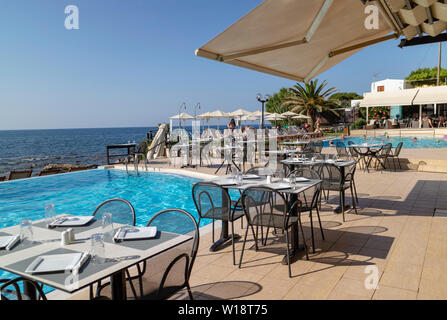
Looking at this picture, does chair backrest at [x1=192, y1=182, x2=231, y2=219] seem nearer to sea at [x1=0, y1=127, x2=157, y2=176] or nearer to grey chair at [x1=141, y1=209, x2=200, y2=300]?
grey chair at [x1=141, y1=209, x2=200, y2=300]

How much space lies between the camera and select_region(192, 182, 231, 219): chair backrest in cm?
352

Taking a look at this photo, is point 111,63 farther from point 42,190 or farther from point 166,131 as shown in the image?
point 42,190

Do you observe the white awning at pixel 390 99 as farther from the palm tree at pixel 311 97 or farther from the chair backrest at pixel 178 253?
the chair backrest at pixel 178 253

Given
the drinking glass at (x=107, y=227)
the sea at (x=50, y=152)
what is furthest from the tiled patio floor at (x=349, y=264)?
the sea at (x=50, y=152)

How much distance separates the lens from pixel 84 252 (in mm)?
1828

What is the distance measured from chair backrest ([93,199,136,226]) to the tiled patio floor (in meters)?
0.80

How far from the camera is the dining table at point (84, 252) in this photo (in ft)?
4.89

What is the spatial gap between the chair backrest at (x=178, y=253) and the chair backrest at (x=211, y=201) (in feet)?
3.26

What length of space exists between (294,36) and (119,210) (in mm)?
2354

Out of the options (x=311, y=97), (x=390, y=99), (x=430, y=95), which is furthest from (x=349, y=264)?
(x=311, y=97)

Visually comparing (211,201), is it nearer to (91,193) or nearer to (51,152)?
(91,193)

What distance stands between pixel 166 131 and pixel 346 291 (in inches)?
499

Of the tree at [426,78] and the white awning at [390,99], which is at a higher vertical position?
the tree at [426,78]

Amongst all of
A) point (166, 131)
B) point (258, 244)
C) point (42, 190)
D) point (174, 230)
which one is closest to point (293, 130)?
point (166, 131)
